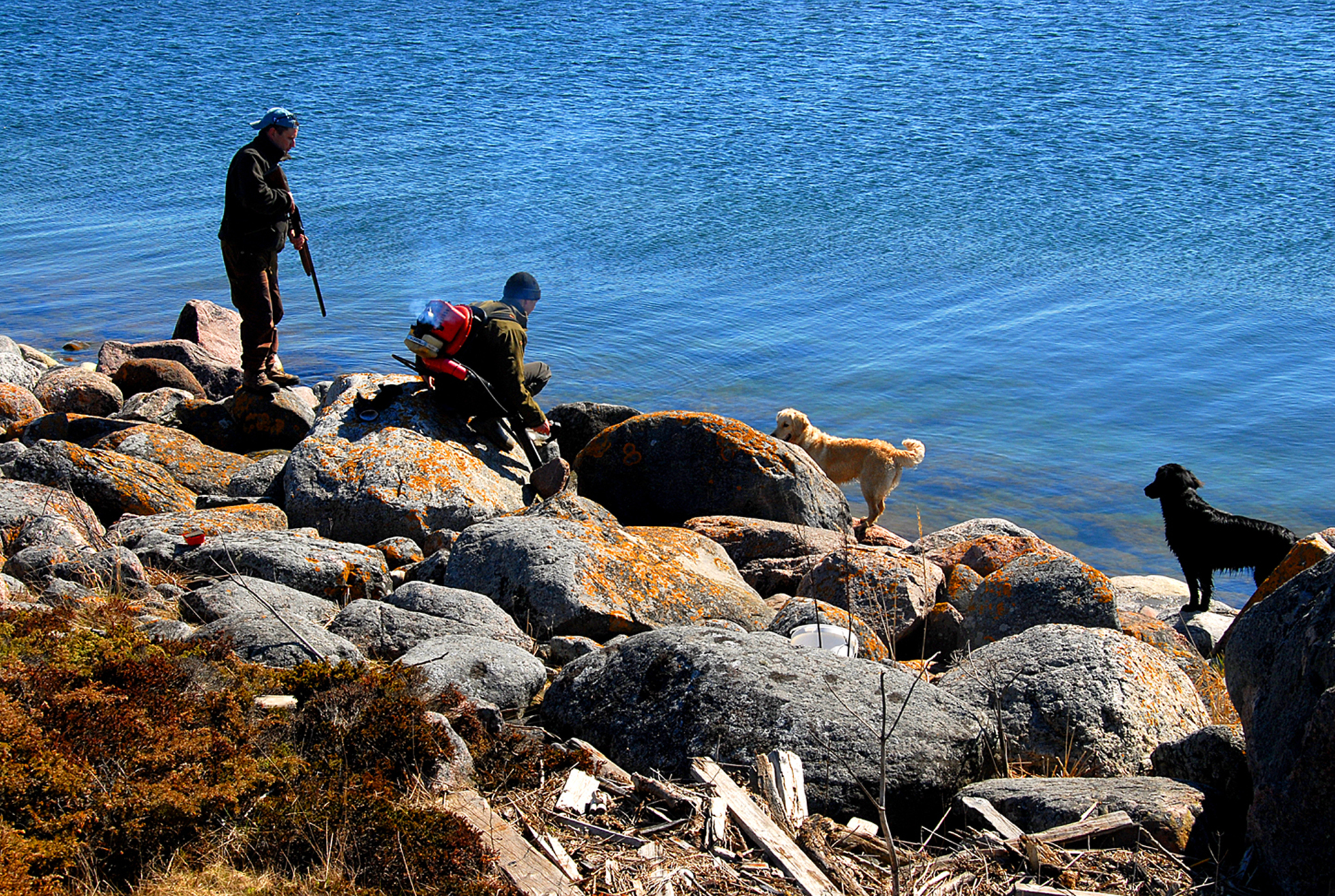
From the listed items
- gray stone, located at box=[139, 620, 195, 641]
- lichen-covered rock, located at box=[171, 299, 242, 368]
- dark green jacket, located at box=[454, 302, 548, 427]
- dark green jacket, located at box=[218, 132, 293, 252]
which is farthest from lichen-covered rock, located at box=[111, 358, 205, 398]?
gray stone, located at box=[139, 620, 195, 641]

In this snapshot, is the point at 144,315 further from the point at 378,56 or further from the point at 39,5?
the point at 39,5

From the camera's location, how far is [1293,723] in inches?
124

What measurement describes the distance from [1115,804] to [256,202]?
7.87 metres

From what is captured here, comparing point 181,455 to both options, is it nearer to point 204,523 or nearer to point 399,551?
point 204,523

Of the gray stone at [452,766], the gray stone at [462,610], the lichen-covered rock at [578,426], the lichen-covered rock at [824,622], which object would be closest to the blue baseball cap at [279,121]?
the lichen-covered rock at [578,426]

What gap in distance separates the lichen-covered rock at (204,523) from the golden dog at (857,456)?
17.1ft

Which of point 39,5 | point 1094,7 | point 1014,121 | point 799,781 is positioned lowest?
point 799,781

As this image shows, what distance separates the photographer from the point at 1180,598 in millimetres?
9266

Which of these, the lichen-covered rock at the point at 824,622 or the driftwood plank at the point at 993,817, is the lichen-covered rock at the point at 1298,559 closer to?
the lichen-covered rock at the point at 824,622

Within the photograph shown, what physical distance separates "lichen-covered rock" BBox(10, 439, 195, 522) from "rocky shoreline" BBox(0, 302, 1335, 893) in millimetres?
21

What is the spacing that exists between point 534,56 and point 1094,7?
669 inches

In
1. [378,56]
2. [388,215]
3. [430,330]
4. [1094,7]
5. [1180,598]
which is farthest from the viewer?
[378,56]

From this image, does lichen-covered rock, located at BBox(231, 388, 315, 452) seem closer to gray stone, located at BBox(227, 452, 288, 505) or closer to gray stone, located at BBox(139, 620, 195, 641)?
gray stone, located at BBox(227, 452, 288, 505)

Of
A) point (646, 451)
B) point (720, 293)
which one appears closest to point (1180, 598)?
point (646, 451)
